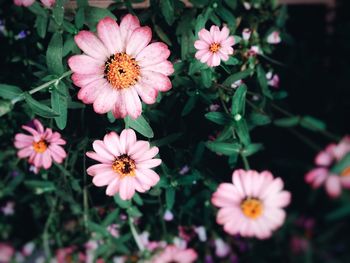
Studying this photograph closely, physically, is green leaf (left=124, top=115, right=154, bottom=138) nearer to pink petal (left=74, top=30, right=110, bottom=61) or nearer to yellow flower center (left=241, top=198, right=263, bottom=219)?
pink petal (left=74, top=30, right=110, bottom=61)

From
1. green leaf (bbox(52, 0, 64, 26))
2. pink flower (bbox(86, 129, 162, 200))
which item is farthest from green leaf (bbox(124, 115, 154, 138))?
green leaf (bbox(52, 0, 64, 26))

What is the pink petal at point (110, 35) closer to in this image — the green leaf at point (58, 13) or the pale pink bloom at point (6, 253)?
the green leaf at point (58, 13)

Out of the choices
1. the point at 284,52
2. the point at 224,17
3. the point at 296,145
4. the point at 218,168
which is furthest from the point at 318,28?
the point at 218,168

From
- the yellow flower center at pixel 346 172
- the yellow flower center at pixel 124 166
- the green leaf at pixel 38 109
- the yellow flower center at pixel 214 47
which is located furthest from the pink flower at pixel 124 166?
the yellow flower center at pixel 346 172

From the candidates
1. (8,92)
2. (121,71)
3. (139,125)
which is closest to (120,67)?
(121,71)

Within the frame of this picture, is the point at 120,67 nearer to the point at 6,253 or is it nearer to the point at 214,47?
the point at 214,47

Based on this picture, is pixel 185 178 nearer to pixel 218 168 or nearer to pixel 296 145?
pixel 218 168

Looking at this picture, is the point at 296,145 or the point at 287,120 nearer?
the point at 287,120
